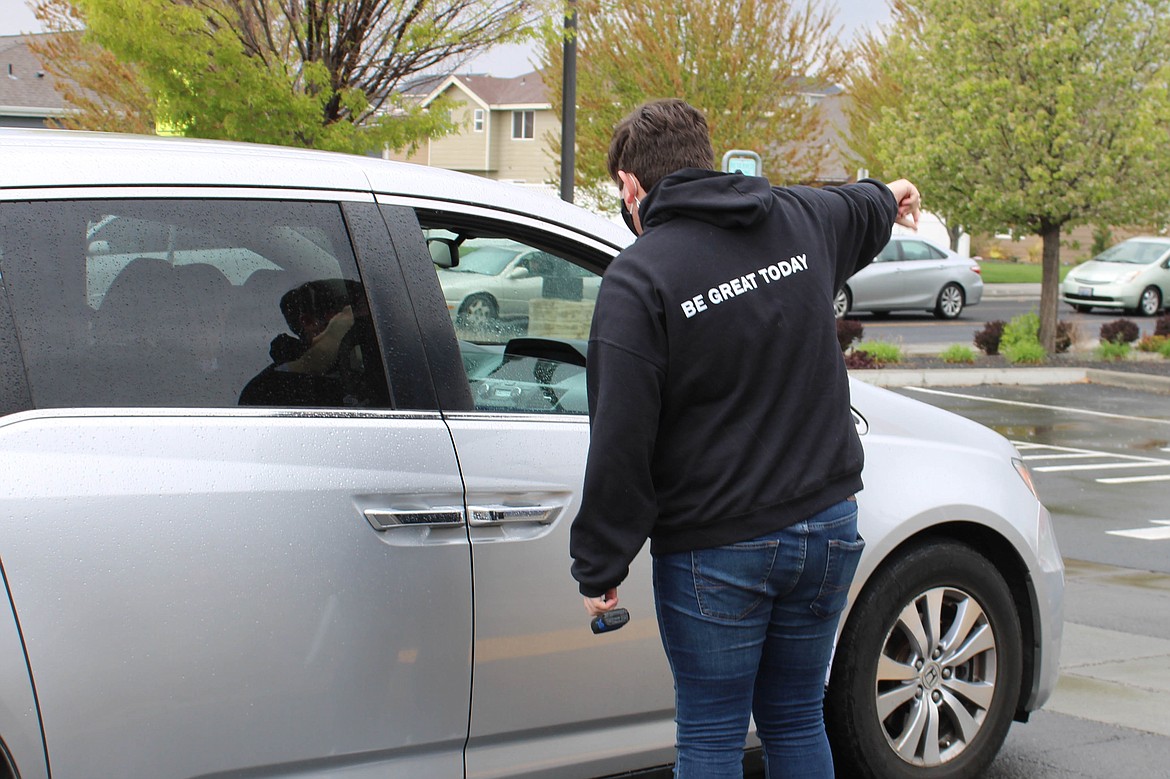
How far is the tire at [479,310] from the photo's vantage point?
A: 10.6 ft

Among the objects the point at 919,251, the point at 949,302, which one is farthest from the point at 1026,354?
the point at 949,302

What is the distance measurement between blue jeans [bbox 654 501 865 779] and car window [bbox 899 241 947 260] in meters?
23.3

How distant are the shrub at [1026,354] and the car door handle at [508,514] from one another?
51.8 ft

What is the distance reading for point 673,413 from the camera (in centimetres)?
255

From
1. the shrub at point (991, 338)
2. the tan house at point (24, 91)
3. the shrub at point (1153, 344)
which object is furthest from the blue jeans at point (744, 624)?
the tan house at point (24, 91)

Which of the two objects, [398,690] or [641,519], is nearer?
[641,519]

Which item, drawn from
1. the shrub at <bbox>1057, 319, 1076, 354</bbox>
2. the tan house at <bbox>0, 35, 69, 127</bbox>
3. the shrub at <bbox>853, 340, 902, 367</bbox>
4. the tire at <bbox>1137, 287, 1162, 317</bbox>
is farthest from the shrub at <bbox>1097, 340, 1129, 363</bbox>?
the tan house at <bbox>0, 35, 69, 127</bbox>

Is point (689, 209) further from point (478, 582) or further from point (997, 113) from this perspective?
point (997, 113)

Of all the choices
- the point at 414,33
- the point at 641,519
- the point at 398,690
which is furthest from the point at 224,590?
the point at 414,33

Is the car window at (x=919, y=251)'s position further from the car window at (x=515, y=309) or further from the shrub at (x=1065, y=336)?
the car window at (x=515, y=309)

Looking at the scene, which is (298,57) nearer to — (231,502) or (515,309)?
(515,309)

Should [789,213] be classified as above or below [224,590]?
above

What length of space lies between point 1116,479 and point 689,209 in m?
8.90

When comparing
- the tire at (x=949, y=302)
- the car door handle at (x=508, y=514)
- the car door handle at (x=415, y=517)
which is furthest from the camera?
the tire at (x=949, y=302)
